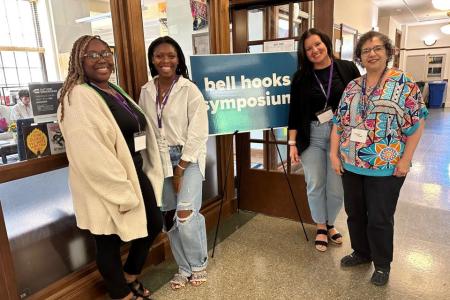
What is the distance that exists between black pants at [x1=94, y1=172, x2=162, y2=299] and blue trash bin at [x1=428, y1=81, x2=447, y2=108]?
41.4 feet

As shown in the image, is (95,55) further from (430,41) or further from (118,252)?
(430,41)

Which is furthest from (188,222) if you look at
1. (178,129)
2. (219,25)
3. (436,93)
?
(436,93)

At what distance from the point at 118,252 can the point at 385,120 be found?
1570 millimetres

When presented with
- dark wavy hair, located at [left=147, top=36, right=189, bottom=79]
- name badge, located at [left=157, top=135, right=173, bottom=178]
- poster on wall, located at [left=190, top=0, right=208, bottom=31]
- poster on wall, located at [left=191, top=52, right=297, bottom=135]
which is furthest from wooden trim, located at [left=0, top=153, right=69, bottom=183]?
poster on wall, located at [left=190, top=0, right=208, bottom=31]

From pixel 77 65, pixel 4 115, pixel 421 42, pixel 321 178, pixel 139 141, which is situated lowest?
pixel 321 178

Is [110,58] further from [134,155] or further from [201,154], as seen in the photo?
[201,154]

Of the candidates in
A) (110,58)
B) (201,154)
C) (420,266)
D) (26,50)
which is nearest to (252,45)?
(201,154)

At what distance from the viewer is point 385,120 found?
5.79 ft

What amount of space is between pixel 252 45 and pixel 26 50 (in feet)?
5.93

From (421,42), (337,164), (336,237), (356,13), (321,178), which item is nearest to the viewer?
(337,164)

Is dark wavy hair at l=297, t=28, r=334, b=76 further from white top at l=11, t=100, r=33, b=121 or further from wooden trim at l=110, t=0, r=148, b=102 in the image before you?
white top at l=11, t=100, r=33, b=121

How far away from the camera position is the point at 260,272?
2.24 m

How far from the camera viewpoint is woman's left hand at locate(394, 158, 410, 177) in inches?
70.2

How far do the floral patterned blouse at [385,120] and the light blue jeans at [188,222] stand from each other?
0.94 m
